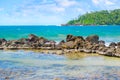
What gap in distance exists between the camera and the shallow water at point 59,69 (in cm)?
2855

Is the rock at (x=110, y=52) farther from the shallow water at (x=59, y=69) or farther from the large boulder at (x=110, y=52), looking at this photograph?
the shallow water at (x=59, y=69)

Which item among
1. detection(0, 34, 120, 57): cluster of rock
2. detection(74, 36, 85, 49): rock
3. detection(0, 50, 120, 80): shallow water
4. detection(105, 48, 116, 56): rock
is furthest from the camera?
detection(74, 36, 85, 49): rock

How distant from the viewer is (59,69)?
32625mm

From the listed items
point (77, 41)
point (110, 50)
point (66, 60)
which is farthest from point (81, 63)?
point (77, 41)

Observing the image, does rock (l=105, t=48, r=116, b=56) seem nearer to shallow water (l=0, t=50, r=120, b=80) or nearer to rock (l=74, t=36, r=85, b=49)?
shallow water (l=0, t=50, r=120, b=80)

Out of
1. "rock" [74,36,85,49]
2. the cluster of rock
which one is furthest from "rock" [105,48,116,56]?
"rock" [74,36,85,49]

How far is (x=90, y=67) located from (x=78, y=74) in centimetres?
458

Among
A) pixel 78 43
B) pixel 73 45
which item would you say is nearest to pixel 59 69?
pixel 73 45

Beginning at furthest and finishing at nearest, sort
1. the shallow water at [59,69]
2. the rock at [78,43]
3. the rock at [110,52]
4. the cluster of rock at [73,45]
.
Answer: the rock at [78,43], the cluster of rock at [73,45], the rock at [110,52], the shallow water at [59,69]

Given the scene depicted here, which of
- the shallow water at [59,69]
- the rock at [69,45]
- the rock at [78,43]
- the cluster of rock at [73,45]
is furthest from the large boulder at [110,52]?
the rock at [69,45]

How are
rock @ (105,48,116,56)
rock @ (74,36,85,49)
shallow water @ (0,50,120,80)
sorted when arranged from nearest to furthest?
shallow water @ (0,50,120,80) → rock @ (105,48,116,56) → rock @ (74,36,85,49)

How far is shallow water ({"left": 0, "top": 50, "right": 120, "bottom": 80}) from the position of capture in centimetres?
2855

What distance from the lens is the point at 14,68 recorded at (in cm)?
3309

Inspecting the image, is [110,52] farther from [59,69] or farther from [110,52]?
[59,69]
